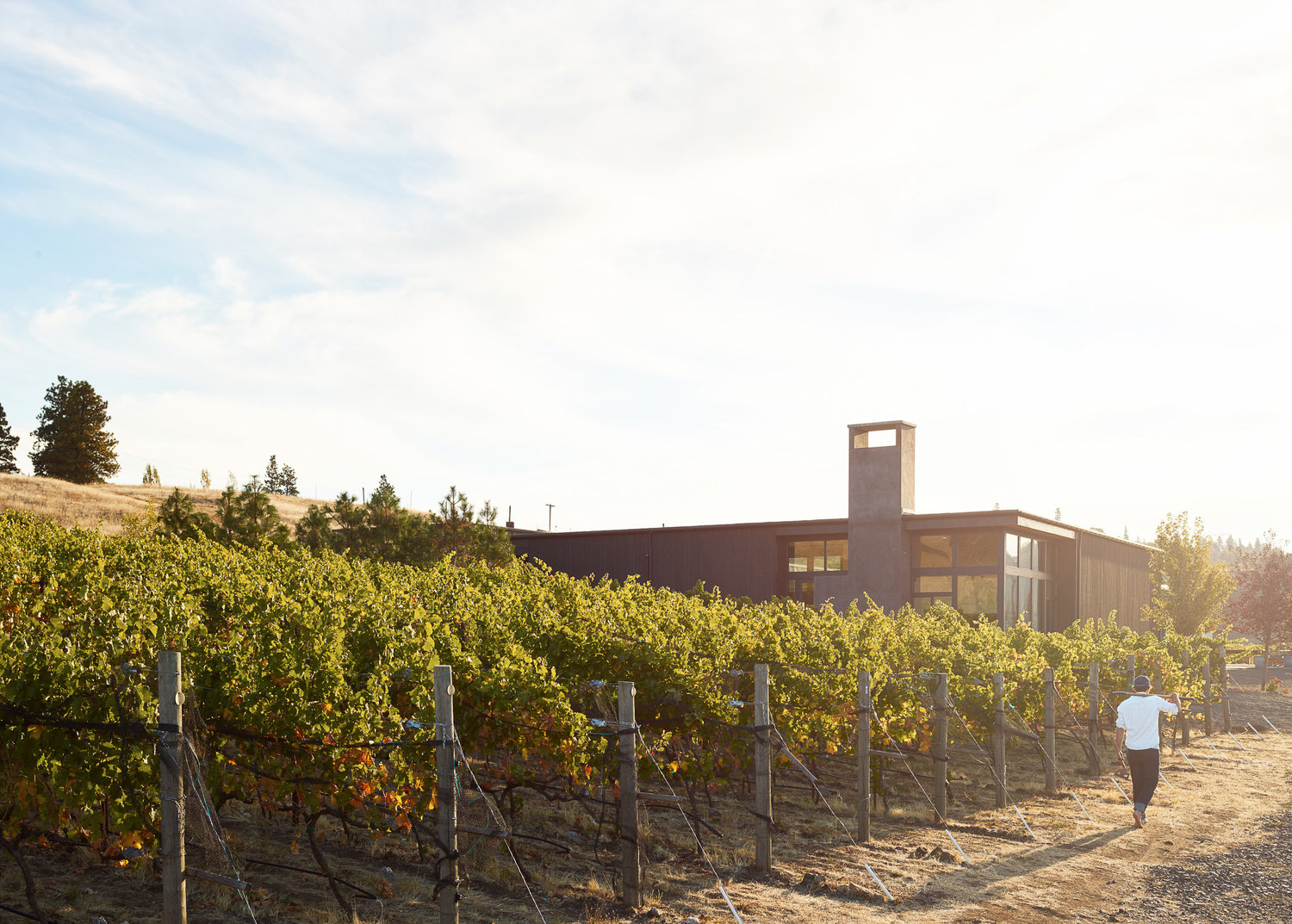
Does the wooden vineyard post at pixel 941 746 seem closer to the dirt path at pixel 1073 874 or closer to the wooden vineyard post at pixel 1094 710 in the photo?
the dirt path at pixel 1073 874

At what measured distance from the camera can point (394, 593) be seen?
11492 mm

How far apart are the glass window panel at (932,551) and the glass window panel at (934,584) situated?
0.39 meters

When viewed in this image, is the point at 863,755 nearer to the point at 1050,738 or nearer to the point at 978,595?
the point at 1050,738

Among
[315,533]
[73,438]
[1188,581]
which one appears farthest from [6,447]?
[1188,581]

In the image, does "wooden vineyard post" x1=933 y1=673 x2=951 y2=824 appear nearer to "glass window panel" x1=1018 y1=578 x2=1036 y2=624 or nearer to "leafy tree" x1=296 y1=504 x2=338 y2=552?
"leafy tree" x1=296 y1=504 x2=338 y2=552

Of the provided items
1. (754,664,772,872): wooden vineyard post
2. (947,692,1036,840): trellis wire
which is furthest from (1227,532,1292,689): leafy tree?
(754,664,772,872): wooden vineyard post

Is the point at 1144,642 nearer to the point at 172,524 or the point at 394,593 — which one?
the point at 394,593

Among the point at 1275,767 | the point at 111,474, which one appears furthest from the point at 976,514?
the point at 111,474

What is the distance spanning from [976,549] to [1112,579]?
9.27 metres

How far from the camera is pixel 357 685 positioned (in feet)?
28.2

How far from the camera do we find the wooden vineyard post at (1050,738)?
1527 cm

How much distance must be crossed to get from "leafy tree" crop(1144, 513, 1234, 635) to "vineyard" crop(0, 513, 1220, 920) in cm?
2618

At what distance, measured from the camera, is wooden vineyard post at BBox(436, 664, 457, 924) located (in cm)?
719

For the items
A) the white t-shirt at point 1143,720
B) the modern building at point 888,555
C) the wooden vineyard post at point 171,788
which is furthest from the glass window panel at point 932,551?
the wooden vineyard post at point 171,788
